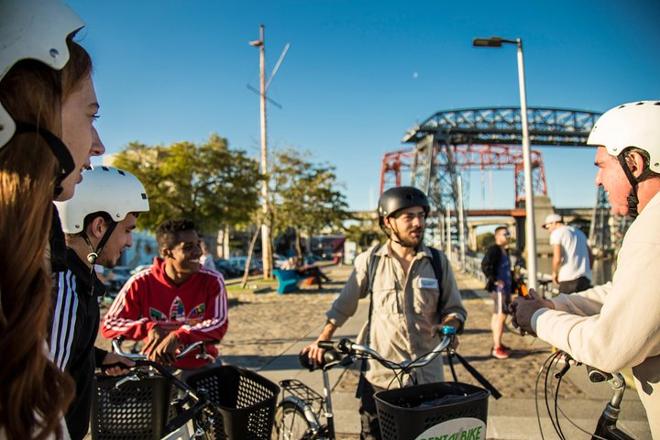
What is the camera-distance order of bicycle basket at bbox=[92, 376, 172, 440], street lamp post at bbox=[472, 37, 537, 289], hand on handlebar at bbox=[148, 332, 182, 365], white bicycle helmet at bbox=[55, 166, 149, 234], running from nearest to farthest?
bicycle basket at bbox=[92, 376, 172, 440]
white bicycle helmet at bbox=[55, 166, 149, 234]
hand on handlebar at bbox=[148, 332, 182, 365]
street lamp post at bbox=[472, 37, 537, 289]

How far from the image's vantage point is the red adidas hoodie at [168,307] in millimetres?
3168

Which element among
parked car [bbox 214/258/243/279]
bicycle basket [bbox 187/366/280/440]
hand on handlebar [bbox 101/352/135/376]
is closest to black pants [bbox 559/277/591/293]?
bicycle basket [bbox 187/366/280/440]

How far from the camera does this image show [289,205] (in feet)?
84.9

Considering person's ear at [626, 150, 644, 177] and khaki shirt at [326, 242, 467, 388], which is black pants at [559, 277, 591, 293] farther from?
person's ear at [626, 150, 644, 177]

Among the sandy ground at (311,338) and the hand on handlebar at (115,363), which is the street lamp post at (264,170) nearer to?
the sandy ground at (311,338)

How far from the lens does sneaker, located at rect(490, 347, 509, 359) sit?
7312 mm

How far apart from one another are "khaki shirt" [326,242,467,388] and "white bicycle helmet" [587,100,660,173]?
1522mm

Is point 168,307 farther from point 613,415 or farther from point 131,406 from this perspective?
point 613,415

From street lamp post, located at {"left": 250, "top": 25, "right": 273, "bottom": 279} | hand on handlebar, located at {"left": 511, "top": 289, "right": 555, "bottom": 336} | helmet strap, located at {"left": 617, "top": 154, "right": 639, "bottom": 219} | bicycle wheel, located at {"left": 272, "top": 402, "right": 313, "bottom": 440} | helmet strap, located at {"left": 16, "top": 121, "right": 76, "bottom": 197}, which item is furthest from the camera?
street lamp post, located at {"left": 250, "top": 25, "right": 273, "bottom": 279}

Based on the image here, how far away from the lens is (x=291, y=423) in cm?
316

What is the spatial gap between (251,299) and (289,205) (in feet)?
33.5

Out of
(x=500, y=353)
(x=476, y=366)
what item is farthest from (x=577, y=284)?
(x=476, y=366)

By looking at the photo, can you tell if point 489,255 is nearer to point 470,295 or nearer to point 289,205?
point 470,295

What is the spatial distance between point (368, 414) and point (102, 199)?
2110 millimetres
